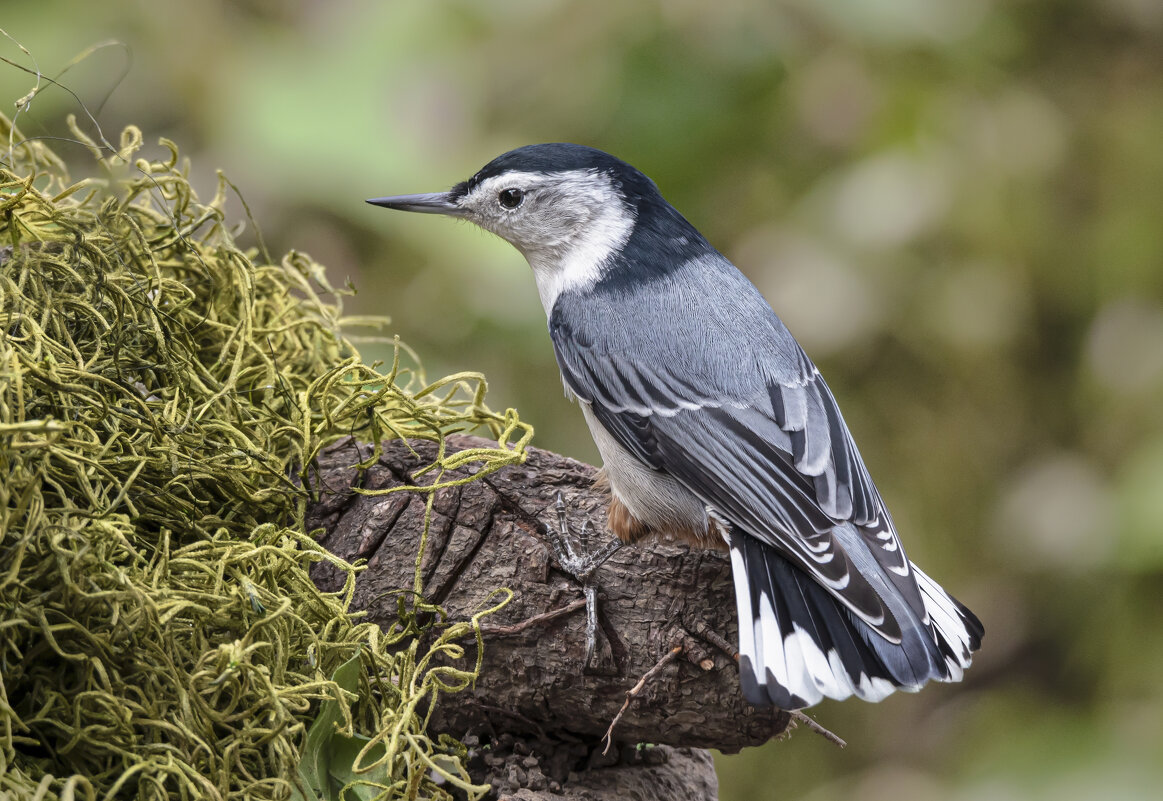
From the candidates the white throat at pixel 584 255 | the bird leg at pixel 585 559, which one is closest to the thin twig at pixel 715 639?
the bird leg at pixel 585 559

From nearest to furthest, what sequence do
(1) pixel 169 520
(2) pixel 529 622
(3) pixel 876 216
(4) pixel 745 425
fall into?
(1) pixel 169 520
(2) pixel 529 622
(4) pixel 745 425
(3) pixel 876 216

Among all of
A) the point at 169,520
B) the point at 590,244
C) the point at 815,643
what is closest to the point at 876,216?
the point at 590,244

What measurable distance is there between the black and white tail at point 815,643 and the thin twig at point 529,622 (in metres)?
0.25

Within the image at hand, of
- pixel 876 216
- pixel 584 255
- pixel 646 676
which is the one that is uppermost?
pixel 876 216

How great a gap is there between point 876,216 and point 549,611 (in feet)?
6.80

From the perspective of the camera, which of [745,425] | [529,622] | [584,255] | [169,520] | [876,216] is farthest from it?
[876,216]

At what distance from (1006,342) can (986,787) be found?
4.44 ft

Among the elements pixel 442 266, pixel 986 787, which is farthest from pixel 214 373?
pixel 986 787

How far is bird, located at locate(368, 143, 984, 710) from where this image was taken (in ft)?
5.08

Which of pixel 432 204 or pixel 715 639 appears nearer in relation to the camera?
pixel 715 639

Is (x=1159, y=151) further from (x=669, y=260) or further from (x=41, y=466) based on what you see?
(x=41, y=466)

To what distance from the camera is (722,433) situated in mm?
1896

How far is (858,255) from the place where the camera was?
3174mm

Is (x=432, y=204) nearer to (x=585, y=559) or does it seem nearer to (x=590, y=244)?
(x=590, y=244)
